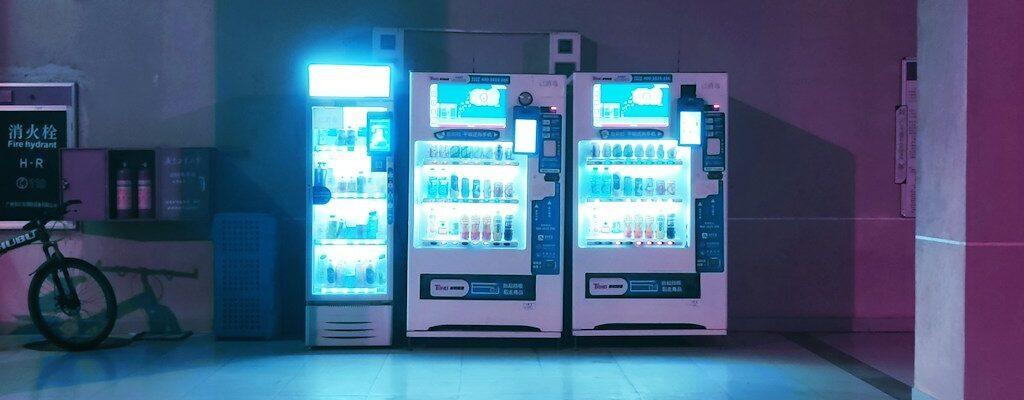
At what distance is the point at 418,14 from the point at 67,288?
3.89m

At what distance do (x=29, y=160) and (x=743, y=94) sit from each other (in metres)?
6.45

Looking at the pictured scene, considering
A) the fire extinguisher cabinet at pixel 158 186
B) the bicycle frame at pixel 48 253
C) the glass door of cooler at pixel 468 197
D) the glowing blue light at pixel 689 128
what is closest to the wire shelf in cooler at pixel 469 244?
the glass door of cooler at pixel 468 197

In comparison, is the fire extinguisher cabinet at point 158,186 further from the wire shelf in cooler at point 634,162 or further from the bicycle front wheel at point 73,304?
the wire shelf in cooler at point 634,162

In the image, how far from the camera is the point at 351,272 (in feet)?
24.2

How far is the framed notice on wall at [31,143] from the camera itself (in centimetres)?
778

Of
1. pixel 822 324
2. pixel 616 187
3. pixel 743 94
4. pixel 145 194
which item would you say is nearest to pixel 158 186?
pixel 145 194

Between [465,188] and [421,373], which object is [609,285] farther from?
[421,373]

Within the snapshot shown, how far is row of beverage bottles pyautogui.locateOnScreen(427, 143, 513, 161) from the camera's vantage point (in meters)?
7.14

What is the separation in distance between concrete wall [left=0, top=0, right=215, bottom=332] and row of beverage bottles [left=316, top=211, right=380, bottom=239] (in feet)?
4.54

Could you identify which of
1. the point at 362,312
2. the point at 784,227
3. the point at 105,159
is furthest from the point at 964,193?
the point at 105,159

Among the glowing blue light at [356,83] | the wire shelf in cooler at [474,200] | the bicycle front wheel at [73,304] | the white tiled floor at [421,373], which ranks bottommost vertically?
the white tiled floor at [421,373]

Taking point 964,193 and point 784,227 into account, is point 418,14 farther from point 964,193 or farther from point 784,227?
point 964,193
